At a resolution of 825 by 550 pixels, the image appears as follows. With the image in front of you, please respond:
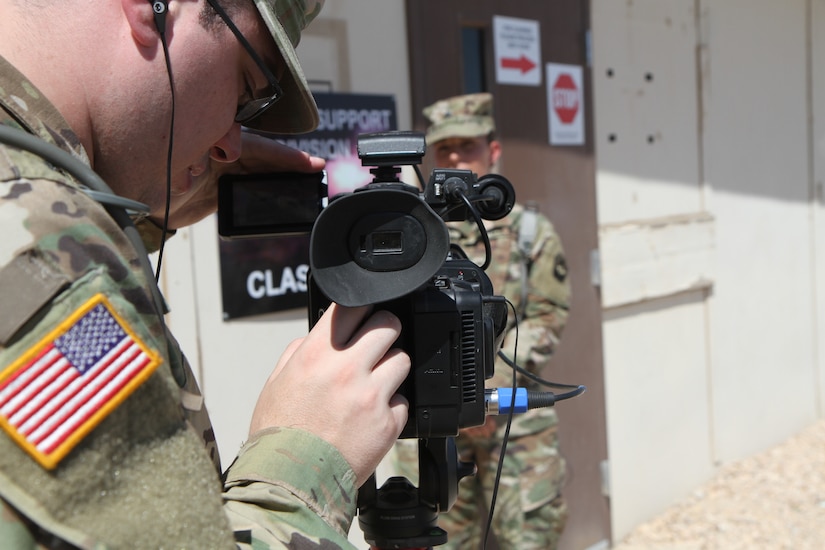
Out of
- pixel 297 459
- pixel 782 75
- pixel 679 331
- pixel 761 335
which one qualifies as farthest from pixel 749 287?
pixel 297 459

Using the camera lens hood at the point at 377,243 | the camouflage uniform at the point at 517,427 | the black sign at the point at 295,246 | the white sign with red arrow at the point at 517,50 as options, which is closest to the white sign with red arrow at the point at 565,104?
the white sign with red arrow at the point at 517,50

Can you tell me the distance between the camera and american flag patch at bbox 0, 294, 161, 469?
23.8 inches

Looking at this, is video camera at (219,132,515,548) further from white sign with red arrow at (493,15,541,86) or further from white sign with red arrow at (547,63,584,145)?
white sign with red arrow at (547,63,584,145)

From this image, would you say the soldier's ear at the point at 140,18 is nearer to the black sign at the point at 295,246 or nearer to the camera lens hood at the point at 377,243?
the camera lens hood at the point at 377,243

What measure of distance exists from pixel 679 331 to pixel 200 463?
161 inches

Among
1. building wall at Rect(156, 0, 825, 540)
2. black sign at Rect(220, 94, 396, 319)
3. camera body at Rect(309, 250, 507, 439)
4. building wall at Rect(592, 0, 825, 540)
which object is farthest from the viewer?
building wall at Rect(592, 0, 825, 540)

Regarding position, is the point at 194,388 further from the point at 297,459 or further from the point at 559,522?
the point at 559,522

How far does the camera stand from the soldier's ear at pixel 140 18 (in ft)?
2.77

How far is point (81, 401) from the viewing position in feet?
2.07

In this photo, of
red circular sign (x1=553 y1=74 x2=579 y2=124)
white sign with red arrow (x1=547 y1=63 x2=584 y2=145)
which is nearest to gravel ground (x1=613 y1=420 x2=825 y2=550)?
white sign with red arrow (x1=547 y1=63 x2=584 y2=145)

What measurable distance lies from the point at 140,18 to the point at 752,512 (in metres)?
4.33

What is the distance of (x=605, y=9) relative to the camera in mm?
3910

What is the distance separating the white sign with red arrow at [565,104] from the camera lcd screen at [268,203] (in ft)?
8.39

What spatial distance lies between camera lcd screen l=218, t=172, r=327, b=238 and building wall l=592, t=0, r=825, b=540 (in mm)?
2811
